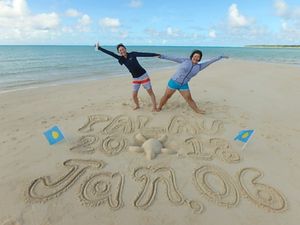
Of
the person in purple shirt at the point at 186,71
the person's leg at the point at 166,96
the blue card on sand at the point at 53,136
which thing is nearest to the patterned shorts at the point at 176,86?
the person in purple shirt at the point at 186,71

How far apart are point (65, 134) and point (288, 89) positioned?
901cm

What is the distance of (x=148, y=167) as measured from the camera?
155 inches

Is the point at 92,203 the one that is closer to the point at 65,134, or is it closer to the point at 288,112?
the point at 65,134

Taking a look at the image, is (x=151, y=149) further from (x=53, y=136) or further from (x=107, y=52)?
(x=107, y=52)

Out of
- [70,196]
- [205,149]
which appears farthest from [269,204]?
[70,196]

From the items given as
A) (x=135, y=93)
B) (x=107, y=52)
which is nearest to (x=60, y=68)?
(x=107, y=52)

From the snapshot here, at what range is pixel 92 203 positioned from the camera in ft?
10.4

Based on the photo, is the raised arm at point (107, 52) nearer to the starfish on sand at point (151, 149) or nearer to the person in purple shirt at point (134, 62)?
the person in purple shirt at point (134, 62)

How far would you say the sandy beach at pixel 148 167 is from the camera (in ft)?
10.0

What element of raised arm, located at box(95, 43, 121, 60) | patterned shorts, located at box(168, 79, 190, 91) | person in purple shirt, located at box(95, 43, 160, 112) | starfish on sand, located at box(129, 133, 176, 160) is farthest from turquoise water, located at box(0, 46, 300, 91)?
starfish on sand, located at box(129, 133, 176, 160)

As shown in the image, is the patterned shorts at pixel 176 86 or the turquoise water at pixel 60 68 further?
the turquoise water at pixel 60 68

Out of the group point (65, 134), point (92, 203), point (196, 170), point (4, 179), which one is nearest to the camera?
point (92, 203)

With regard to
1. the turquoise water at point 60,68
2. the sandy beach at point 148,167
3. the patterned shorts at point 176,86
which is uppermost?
the patterned shorts at point 176,86

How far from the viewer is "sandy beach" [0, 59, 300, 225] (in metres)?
3.06
